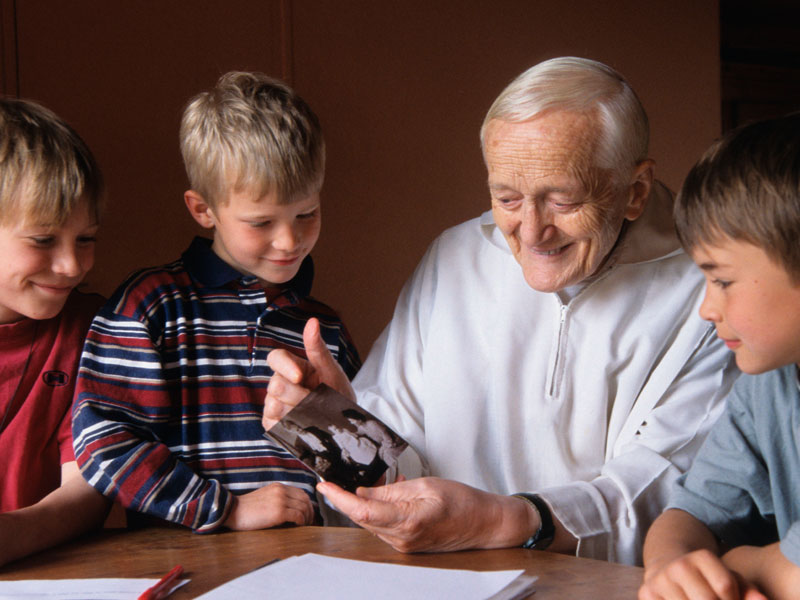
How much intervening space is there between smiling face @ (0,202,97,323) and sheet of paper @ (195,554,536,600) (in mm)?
843

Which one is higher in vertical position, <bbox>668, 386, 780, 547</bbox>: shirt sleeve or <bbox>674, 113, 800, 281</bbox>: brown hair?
<bbox>674, 113, 800, 281</bbox>: brown hair

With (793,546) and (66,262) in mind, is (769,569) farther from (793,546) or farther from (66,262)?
(66,262)

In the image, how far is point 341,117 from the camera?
3.46 meters

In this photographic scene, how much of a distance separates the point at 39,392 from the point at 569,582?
125cm

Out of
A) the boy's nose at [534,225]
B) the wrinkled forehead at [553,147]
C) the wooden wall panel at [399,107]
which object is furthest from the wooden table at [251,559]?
the wooden wall panel at [399,107]

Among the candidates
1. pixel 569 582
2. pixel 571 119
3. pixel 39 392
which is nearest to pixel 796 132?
pixel 571 119

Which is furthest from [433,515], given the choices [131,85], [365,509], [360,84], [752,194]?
[360,84]

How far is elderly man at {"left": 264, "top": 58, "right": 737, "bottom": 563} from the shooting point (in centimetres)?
186

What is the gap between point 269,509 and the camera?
181cm

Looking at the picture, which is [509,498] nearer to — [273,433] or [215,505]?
[273,433]

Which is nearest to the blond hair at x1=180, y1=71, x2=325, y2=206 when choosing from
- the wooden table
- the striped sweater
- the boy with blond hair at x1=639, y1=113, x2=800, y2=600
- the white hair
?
the striped sweater

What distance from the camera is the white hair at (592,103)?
190cm

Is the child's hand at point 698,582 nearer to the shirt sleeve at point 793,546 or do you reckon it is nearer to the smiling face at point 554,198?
the shirt sleeve at point 793,546

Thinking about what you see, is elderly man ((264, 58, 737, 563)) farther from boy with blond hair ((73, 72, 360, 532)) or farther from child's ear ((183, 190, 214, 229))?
child's ear ((183, 190, 214, 229))
